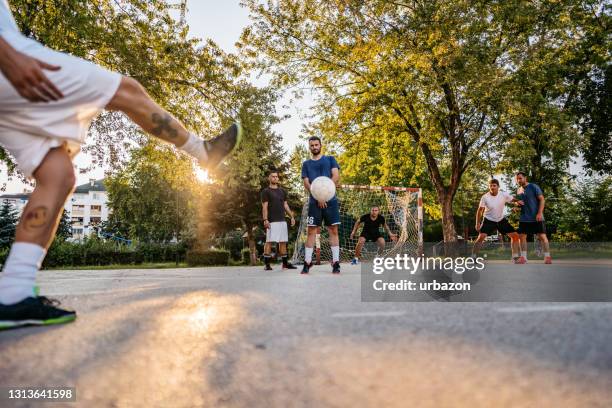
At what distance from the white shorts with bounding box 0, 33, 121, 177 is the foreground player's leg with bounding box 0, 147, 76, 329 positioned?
7 centimetres

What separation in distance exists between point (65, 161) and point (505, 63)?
60.7 feet

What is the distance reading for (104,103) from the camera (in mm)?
2287

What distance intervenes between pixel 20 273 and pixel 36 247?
5.2 inches

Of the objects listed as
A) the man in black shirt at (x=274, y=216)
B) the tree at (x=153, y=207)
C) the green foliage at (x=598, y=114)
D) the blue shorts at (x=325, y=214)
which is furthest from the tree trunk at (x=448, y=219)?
the tree at (x=153, y=207)

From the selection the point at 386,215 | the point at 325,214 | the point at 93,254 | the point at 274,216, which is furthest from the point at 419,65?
the point at 93,254

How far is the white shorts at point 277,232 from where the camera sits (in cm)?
1053

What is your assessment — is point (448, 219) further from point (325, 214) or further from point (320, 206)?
point (320, 206)

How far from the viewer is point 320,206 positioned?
303 inches

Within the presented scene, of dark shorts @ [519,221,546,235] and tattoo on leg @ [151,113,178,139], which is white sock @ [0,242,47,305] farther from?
dark shorts @ [519,221,546,235]

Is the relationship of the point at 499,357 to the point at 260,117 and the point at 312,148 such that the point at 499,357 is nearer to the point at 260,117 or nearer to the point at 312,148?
the point at 312,148

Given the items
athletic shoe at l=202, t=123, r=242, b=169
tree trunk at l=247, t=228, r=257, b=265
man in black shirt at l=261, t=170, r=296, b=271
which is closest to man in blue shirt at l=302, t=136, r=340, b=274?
man in black shirt at l=261, t=170, r=296, b=271

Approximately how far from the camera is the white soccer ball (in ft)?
24.8

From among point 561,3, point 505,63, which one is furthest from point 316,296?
point 561,3

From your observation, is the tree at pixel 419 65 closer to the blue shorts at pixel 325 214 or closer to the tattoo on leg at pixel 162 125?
the blue shorts at pixel 325 214
